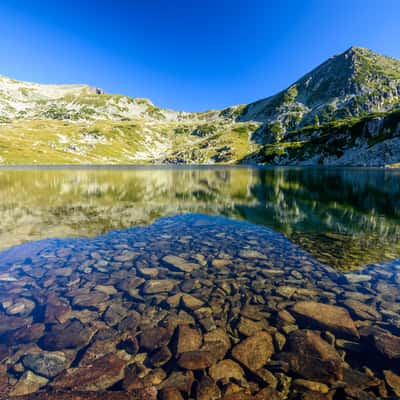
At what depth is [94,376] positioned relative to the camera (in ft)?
22.2

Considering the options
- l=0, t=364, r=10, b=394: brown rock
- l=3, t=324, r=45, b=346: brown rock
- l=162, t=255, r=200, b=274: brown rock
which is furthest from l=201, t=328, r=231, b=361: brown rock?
l=3, t=324, r=45, b=346: brown rock

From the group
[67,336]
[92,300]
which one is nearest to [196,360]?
[67,336]

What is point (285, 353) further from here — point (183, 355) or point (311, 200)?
point (311, 200)

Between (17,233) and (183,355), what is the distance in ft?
69.8

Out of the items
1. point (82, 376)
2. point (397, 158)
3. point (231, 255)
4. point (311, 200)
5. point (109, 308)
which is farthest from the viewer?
point (397, 158)

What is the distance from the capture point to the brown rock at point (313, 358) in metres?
6.73

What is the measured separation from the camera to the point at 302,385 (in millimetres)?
6402

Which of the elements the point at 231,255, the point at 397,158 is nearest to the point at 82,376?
the point at 231,255

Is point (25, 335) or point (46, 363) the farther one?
point (25, 335)

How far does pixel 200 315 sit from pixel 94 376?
4098 mm

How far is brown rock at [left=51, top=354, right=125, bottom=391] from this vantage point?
21.2ft

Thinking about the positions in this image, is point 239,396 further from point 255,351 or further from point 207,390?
point 255,351

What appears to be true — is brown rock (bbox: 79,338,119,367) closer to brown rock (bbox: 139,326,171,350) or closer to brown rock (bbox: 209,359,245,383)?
brown rock (bbox: 139,326,171,350)

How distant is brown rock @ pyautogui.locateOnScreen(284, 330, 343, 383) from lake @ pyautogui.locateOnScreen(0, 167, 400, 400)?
4 cm
